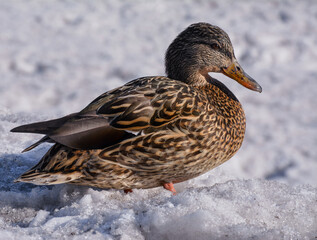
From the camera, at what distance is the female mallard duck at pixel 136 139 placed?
131 inches

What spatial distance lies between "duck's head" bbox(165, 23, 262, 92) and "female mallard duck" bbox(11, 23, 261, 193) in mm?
419

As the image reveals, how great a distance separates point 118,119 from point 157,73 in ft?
14.5

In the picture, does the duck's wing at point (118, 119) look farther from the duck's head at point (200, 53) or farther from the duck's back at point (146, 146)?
the duck's head at point (200, 53)

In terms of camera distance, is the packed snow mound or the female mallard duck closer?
the packed snow mound

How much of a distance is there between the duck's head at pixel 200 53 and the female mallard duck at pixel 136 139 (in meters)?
0.42

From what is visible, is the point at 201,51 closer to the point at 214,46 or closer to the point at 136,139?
the point at 214,46

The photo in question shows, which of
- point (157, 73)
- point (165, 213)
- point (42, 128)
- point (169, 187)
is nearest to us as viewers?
point (165, 213)

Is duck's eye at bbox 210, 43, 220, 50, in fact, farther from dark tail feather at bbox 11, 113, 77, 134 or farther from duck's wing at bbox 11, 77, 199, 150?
dark tail feather at bbox 11, 113, 77, 134

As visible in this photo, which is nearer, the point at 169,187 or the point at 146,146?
the point at 146,146

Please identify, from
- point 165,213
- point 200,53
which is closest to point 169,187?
point 165,213

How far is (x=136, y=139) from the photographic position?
3.35 meters

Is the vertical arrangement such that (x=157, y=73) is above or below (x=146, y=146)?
above

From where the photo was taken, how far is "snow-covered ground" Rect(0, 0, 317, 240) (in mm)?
2841

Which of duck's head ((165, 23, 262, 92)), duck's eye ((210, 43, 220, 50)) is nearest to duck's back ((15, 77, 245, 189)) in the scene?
duck's head ((165, 23, 262, 92))
